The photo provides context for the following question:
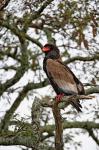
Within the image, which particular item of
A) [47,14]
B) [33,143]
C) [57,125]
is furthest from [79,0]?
[57,125]

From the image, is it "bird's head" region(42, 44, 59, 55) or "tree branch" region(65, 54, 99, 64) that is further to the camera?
"tree branch" region(65, 54, 99, 64)

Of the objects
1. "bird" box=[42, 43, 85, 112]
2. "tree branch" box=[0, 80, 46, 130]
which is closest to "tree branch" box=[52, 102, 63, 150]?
"bird" box=[42, 43, 85, 112]

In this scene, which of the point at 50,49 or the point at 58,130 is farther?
the point at 50,49

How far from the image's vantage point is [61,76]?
9094 millimetres

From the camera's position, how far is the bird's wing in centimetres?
873

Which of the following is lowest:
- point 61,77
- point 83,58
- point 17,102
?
point 17,102

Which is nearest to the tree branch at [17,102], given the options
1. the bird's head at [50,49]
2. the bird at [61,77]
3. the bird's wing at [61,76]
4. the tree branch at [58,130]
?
the bird's head at [50,49]

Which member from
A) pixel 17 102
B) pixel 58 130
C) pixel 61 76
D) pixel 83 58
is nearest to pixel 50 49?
pixel 61 76

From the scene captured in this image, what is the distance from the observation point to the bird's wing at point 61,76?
28.6 feet

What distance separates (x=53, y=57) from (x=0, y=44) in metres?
5.35

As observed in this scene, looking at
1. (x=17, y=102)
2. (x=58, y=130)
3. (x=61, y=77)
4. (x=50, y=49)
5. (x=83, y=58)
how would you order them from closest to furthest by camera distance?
1. (x=58, y=130)
2. (x=61, y=77)
3. (x=50, y=49)
4. (x=83, y=58)
5. (x=17, y=102)

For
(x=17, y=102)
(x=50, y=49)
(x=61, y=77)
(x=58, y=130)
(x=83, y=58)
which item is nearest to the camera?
(x=58, y=130)

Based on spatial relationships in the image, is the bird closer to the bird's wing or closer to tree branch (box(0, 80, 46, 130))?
the bird's wing

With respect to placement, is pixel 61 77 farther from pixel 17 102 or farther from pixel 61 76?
pixel 17 102
